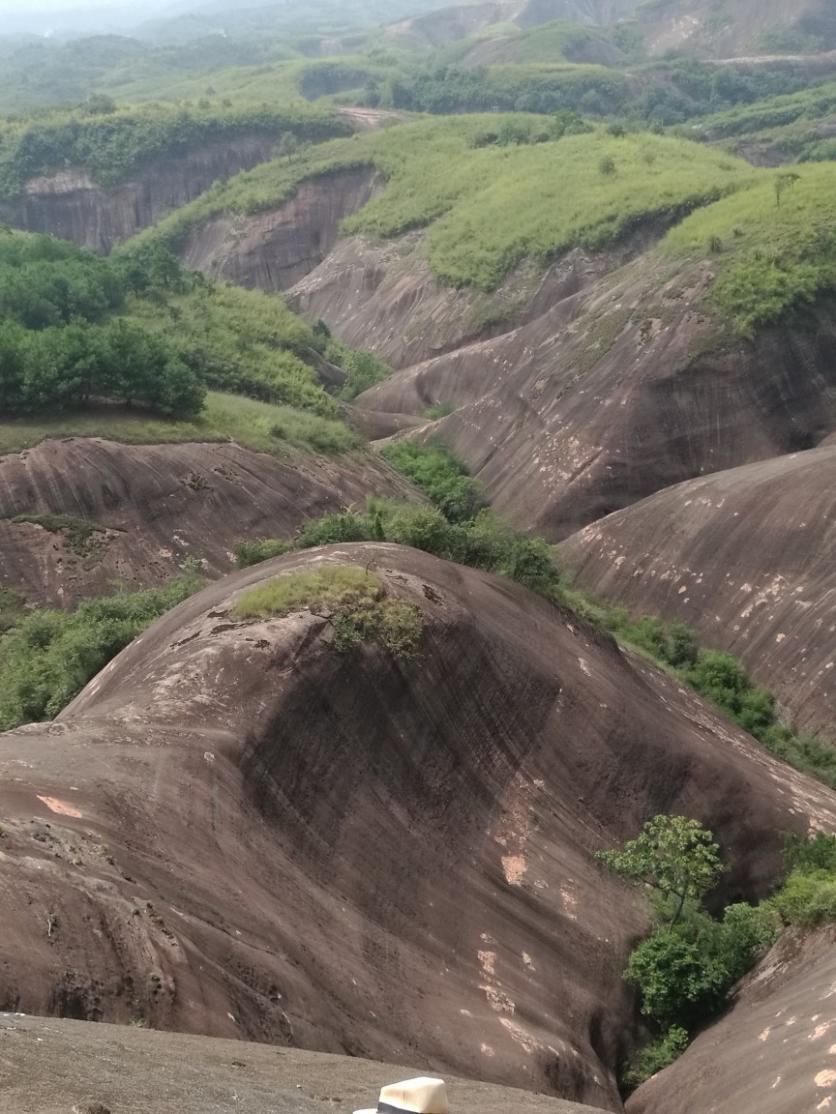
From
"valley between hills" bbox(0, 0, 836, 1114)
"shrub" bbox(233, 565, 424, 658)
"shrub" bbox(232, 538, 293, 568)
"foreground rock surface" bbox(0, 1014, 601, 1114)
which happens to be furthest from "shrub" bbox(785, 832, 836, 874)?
"shrub" bbox(232, 538, 293, 568)

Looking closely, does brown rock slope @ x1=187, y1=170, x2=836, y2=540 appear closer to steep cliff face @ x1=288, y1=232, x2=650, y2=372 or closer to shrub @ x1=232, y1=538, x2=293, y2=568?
steep cliff face @ x1=288, y1=232, x2=650, y2=372

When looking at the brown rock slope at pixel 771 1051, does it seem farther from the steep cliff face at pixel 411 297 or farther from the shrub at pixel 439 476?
the steep cliff face at pixel 411 297

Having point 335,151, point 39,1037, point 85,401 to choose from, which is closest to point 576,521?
point 85,401


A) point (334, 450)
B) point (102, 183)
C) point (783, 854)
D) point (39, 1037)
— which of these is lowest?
point (783, 854)

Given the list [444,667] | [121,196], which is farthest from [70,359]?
[121,196]

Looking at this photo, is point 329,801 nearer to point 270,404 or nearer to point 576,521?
point 576,521

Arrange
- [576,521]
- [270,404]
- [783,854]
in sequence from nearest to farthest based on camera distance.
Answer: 1. [783,854]
2. [576,521]
3. [270,404]
